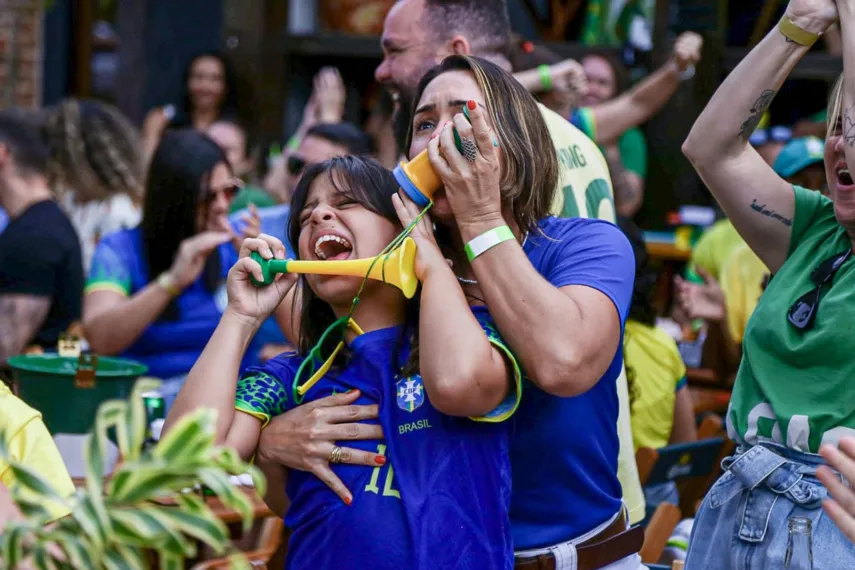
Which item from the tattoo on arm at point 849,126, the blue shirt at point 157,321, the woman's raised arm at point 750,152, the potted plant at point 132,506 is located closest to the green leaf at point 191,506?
the potted plant at point 132,506

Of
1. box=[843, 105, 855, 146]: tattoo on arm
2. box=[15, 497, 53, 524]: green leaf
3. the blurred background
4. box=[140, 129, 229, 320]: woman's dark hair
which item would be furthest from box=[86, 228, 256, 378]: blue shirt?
the blurred background

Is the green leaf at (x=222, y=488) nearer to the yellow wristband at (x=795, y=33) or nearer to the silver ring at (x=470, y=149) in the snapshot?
the silver ring at (x=470, y=149)

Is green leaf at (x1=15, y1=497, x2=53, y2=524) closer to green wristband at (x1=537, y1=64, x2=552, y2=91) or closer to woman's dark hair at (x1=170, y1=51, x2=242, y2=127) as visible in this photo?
green wristband at (x1=537, y1=64, x2=552, y2=91)

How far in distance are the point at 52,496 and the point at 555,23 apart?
661cm

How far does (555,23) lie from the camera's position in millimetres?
7305

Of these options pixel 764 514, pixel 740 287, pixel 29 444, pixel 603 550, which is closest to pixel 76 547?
pixel 29 444

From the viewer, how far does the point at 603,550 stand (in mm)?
1973

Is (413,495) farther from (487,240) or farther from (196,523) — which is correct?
(196,523)

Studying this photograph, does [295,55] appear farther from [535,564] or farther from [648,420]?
[535,564]

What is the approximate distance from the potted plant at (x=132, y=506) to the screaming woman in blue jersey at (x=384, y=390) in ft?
2.28

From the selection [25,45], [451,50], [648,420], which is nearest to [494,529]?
[451,50]

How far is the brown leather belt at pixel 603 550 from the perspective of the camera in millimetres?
1902

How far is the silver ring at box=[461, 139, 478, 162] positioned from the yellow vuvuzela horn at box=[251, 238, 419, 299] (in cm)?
17

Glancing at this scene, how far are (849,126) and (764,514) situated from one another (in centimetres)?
68
